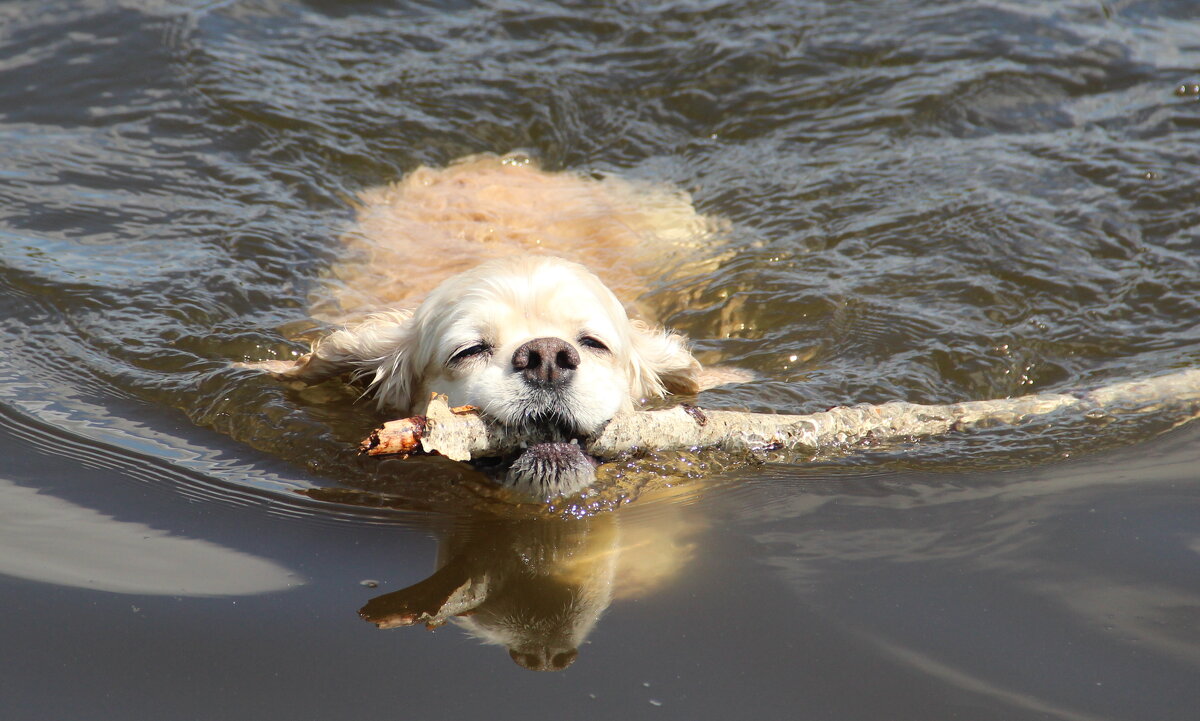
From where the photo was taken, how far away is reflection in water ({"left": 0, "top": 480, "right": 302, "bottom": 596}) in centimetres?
337

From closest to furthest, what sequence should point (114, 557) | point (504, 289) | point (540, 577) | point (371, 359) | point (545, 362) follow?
1. point (114, 557)
2. point (540, 577)
3. point (545, 362)
4. point (504, 289)
5. point (371, 359)

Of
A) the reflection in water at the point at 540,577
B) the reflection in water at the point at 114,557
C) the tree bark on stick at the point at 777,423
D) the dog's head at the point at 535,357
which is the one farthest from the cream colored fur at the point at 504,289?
the reflection in water at the point at 114,557

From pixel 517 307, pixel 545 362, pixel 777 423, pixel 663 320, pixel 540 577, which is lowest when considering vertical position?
pixel 540 577

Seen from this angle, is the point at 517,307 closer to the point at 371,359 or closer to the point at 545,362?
the point at 545,362

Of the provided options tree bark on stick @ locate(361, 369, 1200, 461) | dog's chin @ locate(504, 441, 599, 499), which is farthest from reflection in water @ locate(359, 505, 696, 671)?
tree bark on stick @ locate(361, 369, 1200, 461)

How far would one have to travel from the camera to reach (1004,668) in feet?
10.2

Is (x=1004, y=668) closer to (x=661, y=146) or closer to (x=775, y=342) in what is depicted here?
(x=775, y=342)

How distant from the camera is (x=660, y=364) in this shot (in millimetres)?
5051

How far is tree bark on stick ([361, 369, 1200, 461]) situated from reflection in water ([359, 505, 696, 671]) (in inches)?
11.4

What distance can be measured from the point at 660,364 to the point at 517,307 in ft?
3.18

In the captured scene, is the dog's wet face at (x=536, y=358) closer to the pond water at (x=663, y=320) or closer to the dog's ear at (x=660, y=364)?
Answer: the dog's ear at (x=660, y=364)

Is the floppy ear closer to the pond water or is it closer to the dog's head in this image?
the dog's head

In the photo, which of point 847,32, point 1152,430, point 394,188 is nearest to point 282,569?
point 1152,430

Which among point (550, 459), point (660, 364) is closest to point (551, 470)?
point (550, 459)
